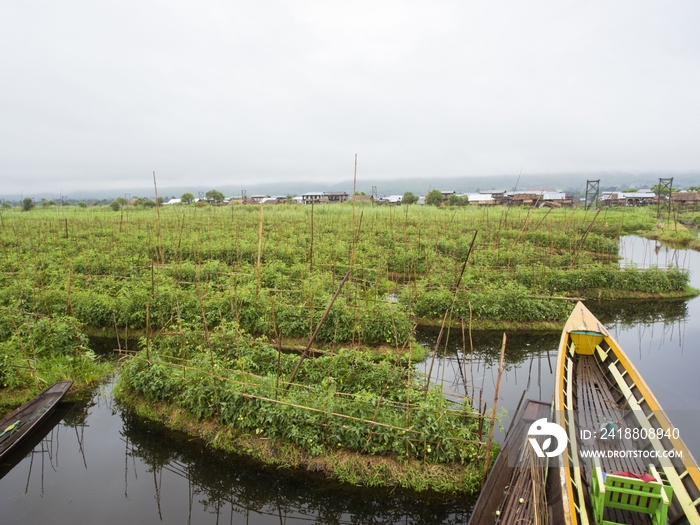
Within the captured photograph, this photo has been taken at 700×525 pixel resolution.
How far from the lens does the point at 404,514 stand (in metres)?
5.22

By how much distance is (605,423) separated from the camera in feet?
17.5

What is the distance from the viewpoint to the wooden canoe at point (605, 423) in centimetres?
377

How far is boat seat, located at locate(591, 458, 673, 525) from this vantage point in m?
3.44

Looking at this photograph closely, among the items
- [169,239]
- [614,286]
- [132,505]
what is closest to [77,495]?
[132,505]

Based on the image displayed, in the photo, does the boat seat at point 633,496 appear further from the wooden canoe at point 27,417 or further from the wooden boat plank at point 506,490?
the wooden canoe at point 27,417

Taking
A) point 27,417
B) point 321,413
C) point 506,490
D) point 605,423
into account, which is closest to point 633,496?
point 506,490

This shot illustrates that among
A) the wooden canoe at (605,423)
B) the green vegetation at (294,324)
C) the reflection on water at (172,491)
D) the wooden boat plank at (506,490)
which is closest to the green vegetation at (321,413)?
the green vegetation at (294,324)

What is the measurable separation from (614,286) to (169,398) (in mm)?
14297

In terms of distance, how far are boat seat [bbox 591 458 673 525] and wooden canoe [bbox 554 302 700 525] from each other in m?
0.20

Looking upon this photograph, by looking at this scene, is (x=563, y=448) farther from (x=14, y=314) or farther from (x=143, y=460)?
(x=14, y=314)

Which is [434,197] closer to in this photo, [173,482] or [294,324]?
[294,324]

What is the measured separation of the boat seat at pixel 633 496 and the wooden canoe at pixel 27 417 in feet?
26.2

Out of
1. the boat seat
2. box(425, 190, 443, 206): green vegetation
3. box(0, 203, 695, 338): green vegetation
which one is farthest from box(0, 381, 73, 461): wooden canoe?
box(425, 190, 443, 206): green vegetation

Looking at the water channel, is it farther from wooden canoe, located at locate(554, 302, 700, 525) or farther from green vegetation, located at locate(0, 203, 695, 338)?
green vegetation, located at locate(0, 203, 695, 338)
